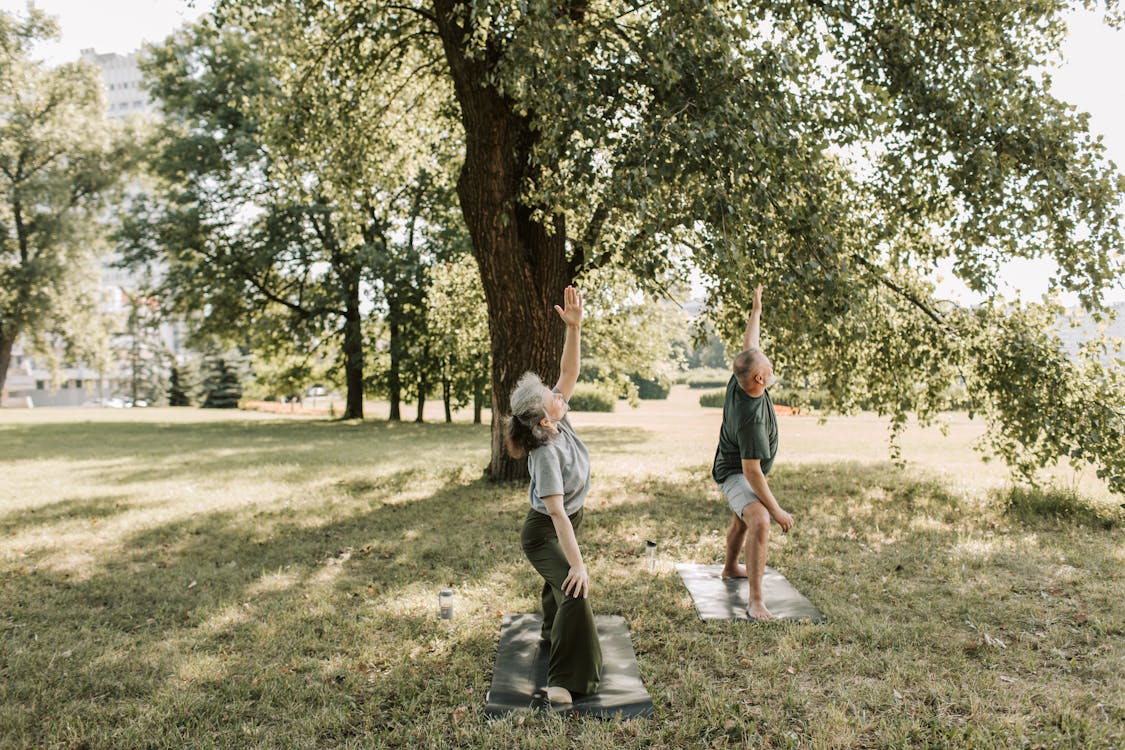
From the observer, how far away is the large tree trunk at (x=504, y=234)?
Answer: 941cm

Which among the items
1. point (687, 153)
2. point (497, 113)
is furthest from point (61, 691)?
point (497, 113)

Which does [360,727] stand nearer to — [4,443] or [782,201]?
[782,201]

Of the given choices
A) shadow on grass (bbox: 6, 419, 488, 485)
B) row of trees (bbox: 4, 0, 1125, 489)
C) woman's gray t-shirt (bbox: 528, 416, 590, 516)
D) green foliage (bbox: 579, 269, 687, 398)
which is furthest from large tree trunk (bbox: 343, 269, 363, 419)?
woman's gray t-shirt (bbox: 528, 416, 590, 516)

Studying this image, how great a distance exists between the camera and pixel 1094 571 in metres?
6.32

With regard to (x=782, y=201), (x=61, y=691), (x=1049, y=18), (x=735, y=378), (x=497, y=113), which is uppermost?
(x=1049, y=18)

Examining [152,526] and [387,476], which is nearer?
[152,526]

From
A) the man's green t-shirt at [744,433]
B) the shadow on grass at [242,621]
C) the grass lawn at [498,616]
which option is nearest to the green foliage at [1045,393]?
the grass lawn at [498,616]

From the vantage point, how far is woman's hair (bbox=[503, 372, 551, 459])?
4.08 m

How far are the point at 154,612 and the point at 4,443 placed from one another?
17.8m

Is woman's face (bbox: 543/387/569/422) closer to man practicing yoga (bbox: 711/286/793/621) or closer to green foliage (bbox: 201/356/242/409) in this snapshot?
man practicing yoga (bbox: 711/286/793/621)

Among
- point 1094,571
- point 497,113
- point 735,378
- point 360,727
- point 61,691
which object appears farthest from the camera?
point 497,113

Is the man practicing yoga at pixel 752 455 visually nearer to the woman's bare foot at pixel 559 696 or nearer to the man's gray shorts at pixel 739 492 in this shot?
the man's gray shorts at pixel 739 492

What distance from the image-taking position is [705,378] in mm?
59125

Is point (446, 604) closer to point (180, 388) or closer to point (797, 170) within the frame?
point (797, 170)
